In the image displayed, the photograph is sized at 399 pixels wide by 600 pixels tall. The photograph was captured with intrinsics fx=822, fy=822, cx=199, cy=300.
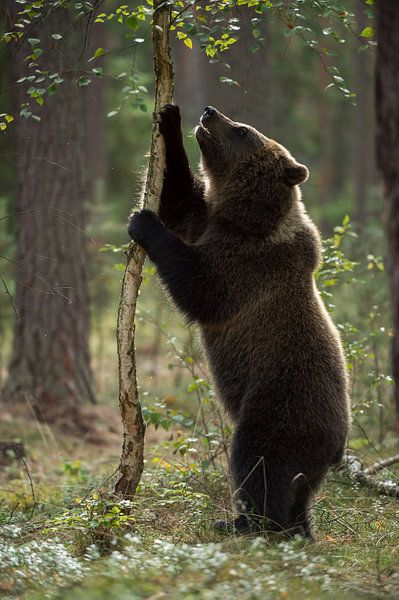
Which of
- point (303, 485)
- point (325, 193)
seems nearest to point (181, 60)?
point (325, 193)

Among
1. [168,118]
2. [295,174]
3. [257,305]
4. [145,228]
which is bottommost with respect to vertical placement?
[257,305]

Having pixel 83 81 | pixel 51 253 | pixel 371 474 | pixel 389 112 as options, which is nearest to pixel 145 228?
pixel 83 81

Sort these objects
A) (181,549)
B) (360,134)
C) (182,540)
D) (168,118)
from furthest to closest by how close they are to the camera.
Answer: (360,134) → (168,118) → (182,540) → (181,549)

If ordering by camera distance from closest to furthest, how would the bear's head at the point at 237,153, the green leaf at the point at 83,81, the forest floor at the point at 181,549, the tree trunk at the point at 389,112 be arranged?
the forest floor at the point at 181,549 < the tree trunk at the point at 389,112 < the green leaf at the point at 83,81 < the bear's head at the point at 237,153

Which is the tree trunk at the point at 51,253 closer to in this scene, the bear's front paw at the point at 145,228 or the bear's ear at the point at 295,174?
the bear's ear at the point at 295,174

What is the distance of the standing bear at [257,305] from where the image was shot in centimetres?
571

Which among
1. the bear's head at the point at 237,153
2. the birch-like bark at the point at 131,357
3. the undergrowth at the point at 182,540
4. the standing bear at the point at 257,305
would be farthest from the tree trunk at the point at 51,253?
the birch-like bark at the point at 131,357

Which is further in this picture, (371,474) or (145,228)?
(371,474)

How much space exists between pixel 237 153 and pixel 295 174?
57 cm

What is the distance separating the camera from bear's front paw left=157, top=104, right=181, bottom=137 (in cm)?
587

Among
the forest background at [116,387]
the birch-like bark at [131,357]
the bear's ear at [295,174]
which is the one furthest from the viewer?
the bear's ear at [295,174]

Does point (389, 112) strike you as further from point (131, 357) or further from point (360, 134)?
point (360, 134)

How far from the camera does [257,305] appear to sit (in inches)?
241

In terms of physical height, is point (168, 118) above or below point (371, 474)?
above
